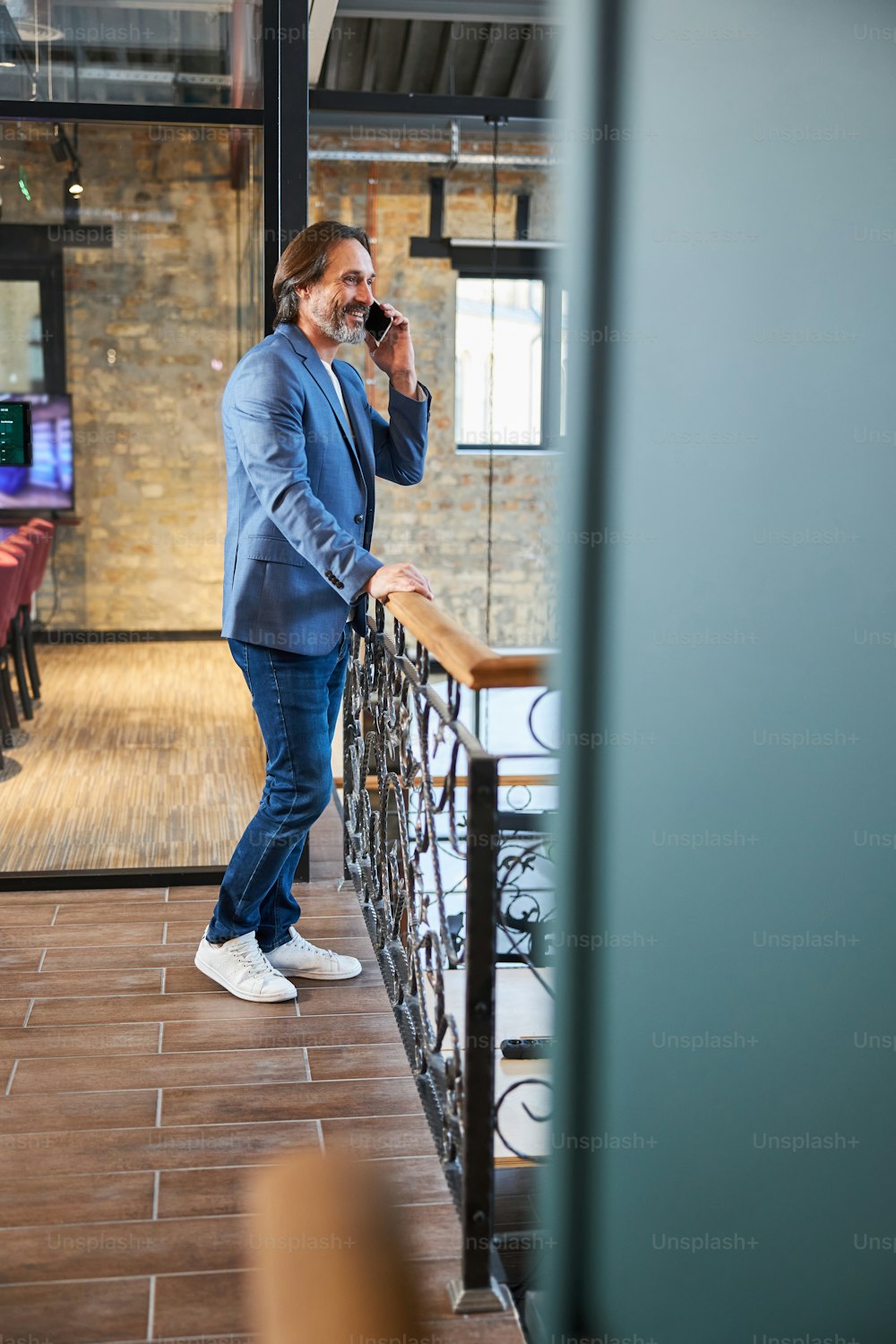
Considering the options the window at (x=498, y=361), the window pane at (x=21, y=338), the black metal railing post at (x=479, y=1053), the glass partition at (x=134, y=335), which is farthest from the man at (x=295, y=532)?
the window at (x=498, y=361)

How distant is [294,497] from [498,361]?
24.9ft

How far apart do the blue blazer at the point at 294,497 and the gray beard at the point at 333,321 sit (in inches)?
2.1

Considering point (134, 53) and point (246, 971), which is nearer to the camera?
point (246, 971)

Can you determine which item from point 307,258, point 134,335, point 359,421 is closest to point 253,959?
point 359,421

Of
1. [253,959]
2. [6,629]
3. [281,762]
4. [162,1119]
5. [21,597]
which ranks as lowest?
[162,1119]

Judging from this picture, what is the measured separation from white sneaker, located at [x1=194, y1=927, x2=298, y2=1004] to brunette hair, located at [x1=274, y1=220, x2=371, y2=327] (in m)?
1.49

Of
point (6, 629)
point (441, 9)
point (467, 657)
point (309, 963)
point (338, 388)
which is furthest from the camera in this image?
point (441, 9)

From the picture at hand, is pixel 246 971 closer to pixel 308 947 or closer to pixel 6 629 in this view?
pixel 308 947

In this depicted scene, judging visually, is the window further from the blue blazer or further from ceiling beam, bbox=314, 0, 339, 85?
the blue blazer

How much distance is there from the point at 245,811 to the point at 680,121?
118 inches

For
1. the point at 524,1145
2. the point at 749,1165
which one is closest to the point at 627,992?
the point at 749,1165

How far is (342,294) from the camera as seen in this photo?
2750 mm

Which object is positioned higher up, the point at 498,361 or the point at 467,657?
the point at 498,361

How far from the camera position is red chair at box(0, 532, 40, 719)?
3.77 m
